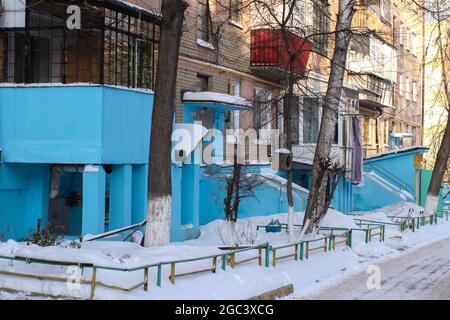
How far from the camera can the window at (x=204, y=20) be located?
20.1m

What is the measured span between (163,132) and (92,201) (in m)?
3.49

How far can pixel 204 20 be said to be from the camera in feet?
66.8

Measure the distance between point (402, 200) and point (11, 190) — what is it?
19.7m

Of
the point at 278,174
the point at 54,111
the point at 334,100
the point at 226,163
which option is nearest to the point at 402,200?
the point at 278,174

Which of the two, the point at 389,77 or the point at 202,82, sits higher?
the point at 389,77

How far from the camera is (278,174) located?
24.6 metres

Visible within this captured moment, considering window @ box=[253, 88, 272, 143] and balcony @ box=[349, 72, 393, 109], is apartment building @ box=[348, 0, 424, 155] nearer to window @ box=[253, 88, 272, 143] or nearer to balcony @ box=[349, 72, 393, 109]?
balcony @ box=[349, 72, 393, 109]

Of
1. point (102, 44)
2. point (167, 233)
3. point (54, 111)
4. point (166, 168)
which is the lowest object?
point (167, 233)

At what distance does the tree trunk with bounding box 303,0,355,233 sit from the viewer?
1630 cm

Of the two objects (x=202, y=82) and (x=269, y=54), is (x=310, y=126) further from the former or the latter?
(x=202, y=82)

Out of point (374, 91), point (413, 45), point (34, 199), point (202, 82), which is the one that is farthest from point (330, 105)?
point (413, 45)

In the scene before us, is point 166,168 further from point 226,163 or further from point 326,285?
point 226,163

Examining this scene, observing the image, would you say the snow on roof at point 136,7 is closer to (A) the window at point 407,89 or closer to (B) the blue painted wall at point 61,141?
(B) the blue painted wall at point 61,141

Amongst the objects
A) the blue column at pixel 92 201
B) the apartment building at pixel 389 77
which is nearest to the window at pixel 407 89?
the apartment building at pixel 389 77
